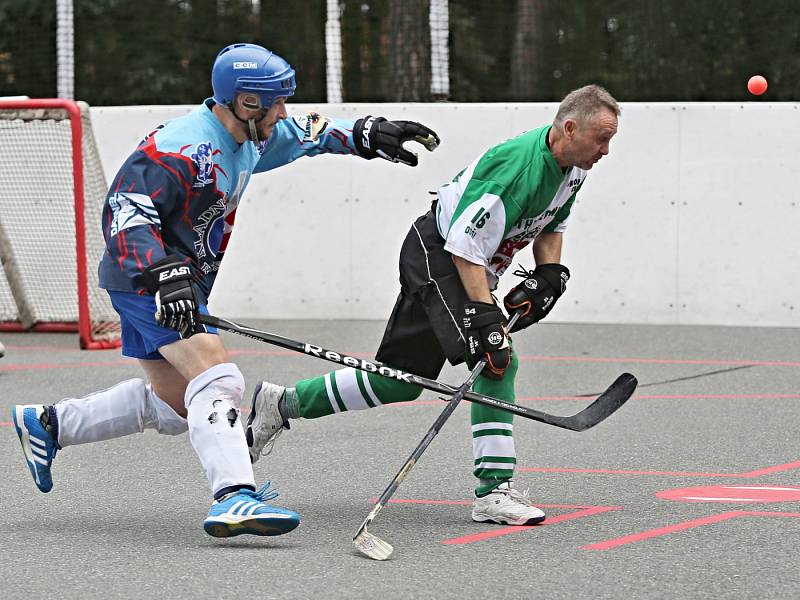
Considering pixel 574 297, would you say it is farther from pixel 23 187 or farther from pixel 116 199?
pixel 116 199

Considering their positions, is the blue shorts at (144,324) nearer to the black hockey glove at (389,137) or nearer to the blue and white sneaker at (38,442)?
the blue and white sneaker at (38,442)

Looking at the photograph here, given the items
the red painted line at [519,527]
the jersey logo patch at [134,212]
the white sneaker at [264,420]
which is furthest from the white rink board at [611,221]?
the jersey logo patch at [134,212]

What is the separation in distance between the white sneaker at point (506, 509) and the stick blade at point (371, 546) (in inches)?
19.3

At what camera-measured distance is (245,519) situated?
426cm

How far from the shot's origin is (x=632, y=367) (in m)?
8.30

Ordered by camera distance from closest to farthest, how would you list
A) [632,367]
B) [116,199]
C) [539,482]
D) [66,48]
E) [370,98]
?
[116,199] < [539,482] < [632,367] < [66,48] < [370,98]

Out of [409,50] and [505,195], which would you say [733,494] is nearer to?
[505,195]

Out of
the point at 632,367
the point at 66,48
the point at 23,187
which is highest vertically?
the point at 66,48

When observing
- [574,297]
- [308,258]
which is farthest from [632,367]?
[308,258]

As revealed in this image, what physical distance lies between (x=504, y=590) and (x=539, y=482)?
1.50 metres

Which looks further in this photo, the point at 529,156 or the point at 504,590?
the point at 529,156

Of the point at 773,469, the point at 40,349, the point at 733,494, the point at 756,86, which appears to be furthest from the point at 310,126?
the point at 756,86

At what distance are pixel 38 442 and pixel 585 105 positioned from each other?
2.11m

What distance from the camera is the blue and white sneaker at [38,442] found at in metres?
4.89
